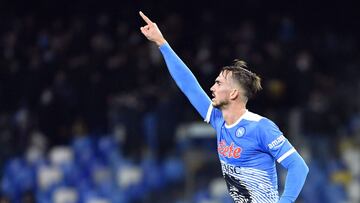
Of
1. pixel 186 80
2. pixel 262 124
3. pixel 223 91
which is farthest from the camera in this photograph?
pixel 186 80

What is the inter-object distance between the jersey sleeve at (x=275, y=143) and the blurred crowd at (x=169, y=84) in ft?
21.5

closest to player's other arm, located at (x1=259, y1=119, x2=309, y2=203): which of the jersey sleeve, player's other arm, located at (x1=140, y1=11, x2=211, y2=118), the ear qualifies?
the jersey sleeve

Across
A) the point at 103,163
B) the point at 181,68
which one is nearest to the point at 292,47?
the point at 103,163

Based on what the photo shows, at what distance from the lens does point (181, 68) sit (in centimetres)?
633

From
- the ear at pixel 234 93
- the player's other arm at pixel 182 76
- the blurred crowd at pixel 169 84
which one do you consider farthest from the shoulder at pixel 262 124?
the blurred crowd at pixel 169 84

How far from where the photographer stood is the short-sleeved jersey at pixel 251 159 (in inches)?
230

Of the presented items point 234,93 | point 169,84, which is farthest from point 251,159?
point 169,84

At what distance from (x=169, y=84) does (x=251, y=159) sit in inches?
307

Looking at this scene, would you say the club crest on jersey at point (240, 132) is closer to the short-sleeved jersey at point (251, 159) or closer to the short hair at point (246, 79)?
the short-sleeved jersey at point (251, 159)

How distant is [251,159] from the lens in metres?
5.90

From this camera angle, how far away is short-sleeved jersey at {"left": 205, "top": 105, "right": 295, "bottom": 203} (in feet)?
19.2

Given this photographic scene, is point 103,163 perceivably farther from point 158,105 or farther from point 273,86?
point 273,86

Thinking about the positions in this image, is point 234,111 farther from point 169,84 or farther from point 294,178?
point 169,84

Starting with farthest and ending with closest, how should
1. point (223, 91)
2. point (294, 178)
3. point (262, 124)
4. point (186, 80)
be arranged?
point (186, 80), point (223, 91), point (262, 124), point (294, 178)
